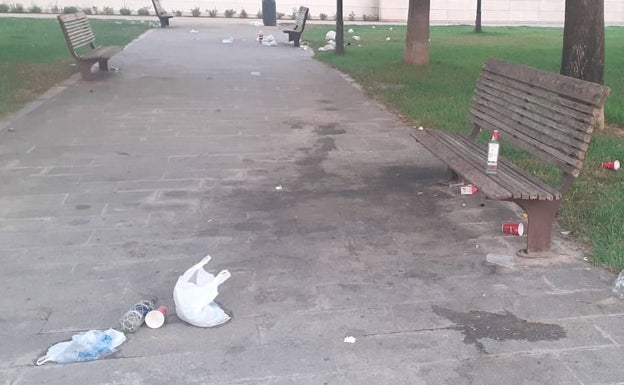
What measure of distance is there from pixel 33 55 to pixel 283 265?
11.8m

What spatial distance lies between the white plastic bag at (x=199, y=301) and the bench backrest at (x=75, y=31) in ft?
28.8

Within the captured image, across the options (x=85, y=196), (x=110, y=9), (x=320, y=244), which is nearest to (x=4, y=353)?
(x=320, y=244)

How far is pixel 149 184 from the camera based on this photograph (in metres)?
5.73

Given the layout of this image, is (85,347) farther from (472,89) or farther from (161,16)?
(161,16)

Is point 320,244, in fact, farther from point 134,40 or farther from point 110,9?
point 110,9

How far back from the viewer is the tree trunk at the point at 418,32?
1259 centimetres

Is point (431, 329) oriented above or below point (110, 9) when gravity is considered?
below

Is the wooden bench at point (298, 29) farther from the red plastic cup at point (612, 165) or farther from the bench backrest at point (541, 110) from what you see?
the red plastic cup at point (612, 165)

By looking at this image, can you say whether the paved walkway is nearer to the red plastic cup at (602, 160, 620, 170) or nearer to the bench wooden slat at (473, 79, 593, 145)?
the bench wooden slat at (473, 79, 593, 145)

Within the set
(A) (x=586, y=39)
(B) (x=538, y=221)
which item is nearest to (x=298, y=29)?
(A) (x=586, y=39)

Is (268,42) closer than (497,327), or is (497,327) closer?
(497,327)

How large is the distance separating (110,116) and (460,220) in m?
5.32

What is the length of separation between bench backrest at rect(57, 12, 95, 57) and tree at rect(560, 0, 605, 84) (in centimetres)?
777

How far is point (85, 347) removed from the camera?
10.4 feet
